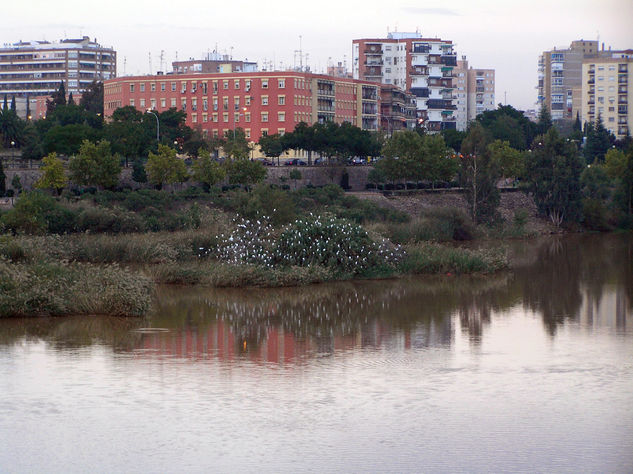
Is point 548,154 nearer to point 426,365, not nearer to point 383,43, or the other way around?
point 426,365

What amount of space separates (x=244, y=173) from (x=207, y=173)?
2.86 metres

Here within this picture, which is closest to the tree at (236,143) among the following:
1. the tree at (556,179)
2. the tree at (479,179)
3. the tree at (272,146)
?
the tree at (272,146)

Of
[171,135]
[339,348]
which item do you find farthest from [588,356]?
[171,135]

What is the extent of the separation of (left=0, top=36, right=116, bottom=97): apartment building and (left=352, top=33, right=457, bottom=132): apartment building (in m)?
A: 53.6

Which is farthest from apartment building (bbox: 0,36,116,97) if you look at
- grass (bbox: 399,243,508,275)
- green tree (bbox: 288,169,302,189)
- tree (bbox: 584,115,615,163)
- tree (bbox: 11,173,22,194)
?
grass (bbox: 399,243,508,275)

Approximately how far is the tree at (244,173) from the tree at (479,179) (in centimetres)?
1320

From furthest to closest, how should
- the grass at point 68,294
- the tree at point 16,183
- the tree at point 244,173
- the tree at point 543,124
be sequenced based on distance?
the tree at point 543,124
the tree at point 244,173
the tree at point 16,183
the grass at point 68,294

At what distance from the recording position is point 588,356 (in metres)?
22.5

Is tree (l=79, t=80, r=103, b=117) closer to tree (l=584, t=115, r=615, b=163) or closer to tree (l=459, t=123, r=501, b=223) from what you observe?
tree (l=584, t=115, r=615, b=163)

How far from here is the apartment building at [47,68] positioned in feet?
577

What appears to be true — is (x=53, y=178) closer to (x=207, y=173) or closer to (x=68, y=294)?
(x=207, y=173)

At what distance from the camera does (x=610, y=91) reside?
138 meters

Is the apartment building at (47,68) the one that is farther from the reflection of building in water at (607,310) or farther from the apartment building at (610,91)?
the reflection of building in water at (607,310)

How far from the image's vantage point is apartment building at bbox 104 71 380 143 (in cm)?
10894
